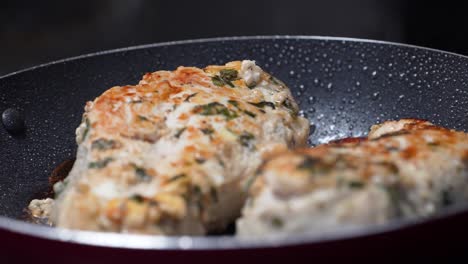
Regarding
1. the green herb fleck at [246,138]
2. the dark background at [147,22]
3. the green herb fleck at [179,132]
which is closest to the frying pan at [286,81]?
the green herb fleck at [179,132]

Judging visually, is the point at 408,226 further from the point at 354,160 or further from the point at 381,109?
the point at 381,109

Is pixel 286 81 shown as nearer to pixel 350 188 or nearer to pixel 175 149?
pixel 175 149

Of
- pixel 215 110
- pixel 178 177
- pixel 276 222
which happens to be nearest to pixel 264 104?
pixel 215 110

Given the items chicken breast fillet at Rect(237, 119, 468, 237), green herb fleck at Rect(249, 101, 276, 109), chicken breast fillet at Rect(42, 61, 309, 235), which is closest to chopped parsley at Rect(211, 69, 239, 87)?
chicken breast fillet at Rect(42, 61, 309, 235)

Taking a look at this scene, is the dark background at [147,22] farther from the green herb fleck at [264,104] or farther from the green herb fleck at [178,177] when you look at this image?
the green herb fleck at [178,177]

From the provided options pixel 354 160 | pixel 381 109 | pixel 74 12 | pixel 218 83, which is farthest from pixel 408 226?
pixel 74 12

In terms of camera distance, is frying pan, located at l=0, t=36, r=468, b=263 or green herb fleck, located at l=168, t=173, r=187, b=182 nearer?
green herb fleck, located at l=168, t=173, r=187, b=182

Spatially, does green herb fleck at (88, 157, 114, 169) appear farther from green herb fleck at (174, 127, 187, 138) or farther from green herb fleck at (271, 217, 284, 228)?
green herb fleck at (271, 217, 284, 228)
